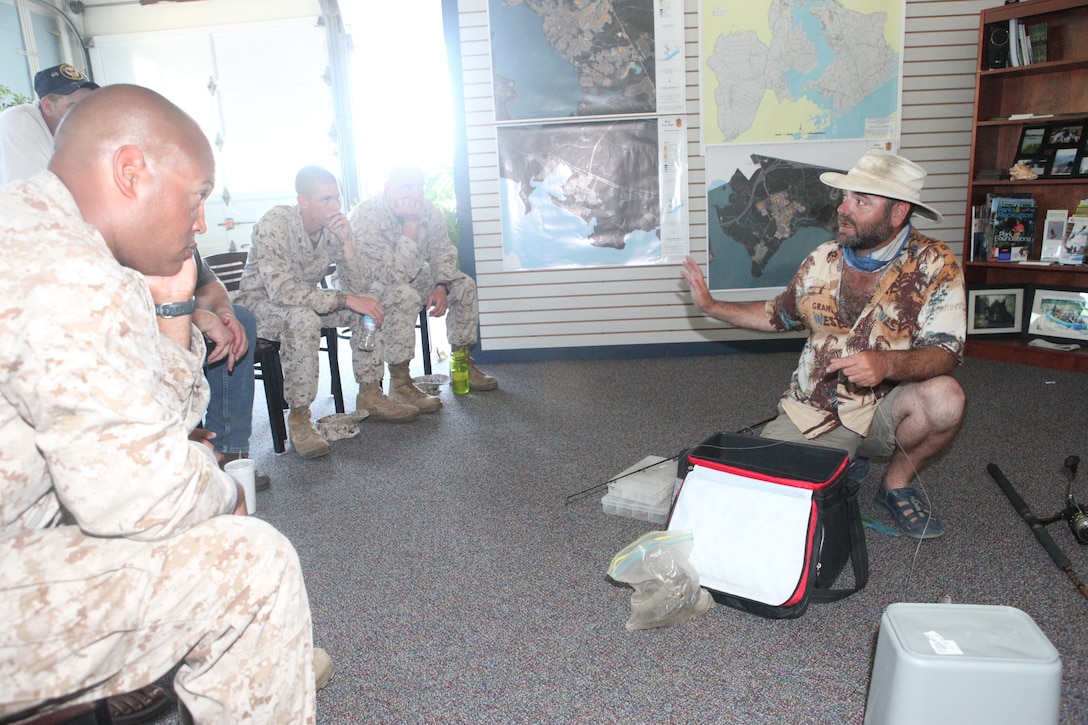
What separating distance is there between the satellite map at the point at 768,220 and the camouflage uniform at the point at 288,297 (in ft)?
8.16

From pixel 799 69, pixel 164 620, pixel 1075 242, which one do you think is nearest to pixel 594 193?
pixel 799 69

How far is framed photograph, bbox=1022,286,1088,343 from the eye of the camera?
4055 millimetres

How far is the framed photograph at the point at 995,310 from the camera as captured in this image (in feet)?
14.2

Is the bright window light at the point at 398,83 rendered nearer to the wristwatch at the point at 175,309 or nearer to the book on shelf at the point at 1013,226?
the book on shelf at the point at 1013,226

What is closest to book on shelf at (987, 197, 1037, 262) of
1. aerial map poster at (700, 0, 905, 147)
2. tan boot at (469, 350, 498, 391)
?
aerial map poster at (700, 0, 905, 147)

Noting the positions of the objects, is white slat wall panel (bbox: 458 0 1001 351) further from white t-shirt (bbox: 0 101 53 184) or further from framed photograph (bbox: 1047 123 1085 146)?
white t-shirt (bbox: 0 101 53 184)

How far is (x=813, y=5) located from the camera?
4262 millimetres

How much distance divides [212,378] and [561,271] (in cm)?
251

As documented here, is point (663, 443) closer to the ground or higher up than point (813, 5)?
closer to the ground

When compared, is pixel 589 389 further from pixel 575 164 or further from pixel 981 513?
pixel 981 513

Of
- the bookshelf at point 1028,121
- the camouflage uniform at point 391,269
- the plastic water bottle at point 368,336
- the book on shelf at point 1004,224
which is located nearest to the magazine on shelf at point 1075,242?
the bookshelf at point 1028,121

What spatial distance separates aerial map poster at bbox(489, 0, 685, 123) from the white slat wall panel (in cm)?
10

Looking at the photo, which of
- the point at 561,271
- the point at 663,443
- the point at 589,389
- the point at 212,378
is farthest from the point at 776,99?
the point at 212,378

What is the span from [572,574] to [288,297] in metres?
1.90
